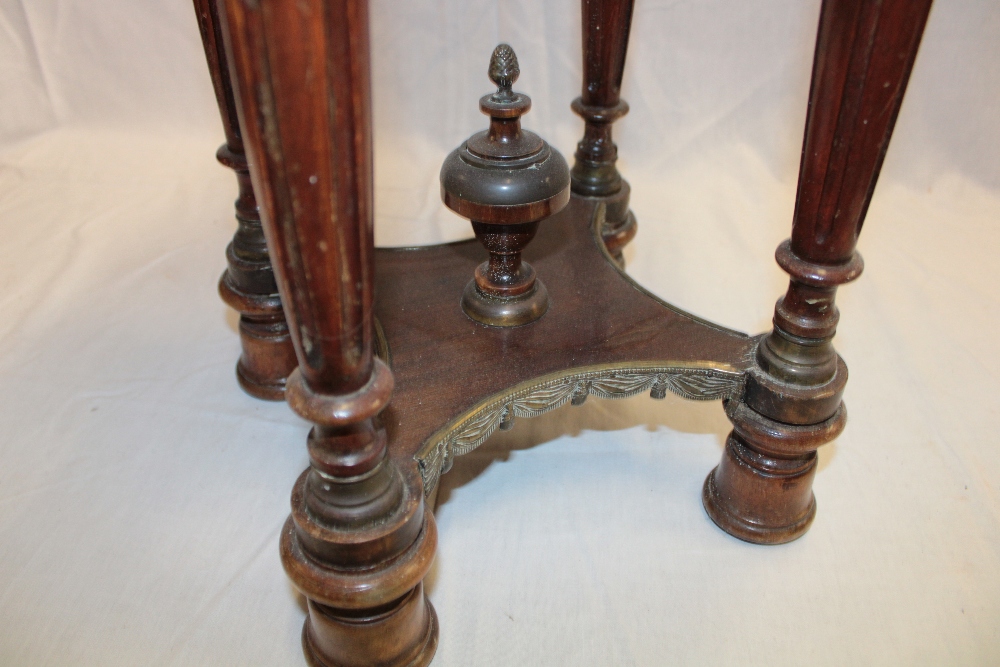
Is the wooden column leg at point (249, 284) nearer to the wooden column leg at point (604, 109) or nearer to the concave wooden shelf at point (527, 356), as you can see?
the concave wooden shelf at point (527, 356)

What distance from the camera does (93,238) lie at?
1.34m

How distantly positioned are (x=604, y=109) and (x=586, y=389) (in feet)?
1.33

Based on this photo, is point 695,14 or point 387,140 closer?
point 695,14

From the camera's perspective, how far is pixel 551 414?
1055 mm

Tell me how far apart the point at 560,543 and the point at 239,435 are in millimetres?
380

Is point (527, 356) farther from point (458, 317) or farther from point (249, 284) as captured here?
point (249, 284)

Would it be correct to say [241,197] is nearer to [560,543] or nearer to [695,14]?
[560,543]

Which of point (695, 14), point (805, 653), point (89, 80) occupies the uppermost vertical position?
point (695, 14)

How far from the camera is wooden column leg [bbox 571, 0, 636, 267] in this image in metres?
1.02

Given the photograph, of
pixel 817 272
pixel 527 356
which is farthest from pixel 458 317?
pixel 817 272

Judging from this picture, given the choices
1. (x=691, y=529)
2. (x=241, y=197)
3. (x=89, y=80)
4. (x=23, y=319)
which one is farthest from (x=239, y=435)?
(x=89, y=80)

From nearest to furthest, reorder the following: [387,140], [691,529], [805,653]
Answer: [805,653] < [691,529] < [387,140]

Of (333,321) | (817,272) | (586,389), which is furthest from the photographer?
(586,389)

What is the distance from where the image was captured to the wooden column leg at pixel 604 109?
1.02 metres
